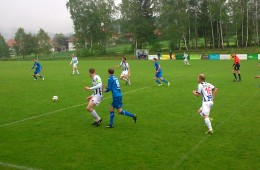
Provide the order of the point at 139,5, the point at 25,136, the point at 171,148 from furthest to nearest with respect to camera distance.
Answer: the point at 139,5 < the point at 25,136 < the point at 171,148

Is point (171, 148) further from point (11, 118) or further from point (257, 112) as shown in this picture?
point (11, 118)

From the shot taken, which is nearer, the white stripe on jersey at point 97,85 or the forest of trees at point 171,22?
the white stripe on jersey at point 97,85

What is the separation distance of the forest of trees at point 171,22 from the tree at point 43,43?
94.1ft

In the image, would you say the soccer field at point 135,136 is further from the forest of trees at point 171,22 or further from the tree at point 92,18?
the tree at point 92,18

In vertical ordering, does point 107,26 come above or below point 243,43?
above

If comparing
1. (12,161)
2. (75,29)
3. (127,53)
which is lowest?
(12,161)

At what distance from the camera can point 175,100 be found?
1589cm

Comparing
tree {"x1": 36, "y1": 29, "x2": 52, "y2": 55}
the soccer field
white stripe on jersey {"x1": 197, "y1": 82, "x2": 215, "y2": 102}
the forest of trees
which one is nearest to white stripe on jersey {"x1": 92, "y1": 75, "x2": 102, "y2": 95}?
the soccer field

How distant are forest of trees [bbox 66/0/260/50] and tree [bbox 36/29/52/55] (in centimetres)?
2867

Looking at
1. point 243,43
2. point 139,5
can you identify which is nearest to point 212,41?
point 243,43

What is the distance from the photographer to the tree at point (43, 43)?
108 m

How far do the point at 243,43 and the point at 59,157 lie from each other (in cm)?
6676

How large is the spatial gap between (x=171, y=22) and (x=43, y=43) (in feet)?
195

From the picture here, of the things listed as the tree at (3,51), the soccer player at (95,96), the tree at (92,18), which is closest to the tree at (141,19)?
the tree at (92,18)
